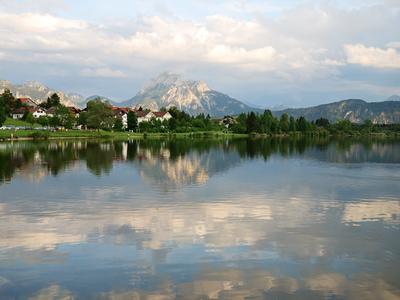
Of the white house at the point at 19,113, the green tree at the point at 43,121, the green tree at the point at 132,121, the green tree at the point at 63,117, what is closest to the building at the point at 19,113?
the white house at the point at 19,113

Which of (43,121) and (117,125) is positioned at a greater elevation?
(43,121)

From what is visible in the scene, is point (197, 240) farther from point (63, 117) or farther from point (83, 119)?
point (83, 119)

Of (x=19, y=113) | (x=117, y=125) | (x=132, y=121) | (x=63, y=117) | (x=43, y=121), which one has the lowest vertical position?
(x=117, y=125)

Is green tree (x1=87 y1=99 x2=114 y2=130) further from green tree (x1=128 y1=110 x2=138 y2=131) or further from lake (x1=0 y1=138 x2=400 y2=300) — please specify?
lake (x1=0 y1=138 x2=400 y2=300)

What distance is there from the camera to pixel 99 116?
554 ft

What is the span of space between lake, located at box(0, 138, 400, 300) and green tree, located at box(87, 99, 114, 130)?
418ft

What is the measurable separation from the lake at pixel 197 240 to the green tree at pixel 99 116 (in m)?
127

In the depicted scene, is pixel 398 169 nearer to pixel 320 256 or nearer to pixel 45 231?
pixel 320 256

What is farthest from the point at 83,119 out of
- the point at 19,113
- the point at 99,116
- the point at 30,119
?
the point at 19,113

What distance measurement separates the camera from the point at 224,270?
699 inches

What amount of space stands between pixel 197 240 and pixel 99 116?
152m

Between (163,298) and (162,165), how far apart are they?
45814mm

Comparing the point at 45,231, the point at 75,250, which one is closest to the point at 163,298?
the point at 75,250

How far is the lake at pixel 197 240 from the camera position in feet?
52.8
